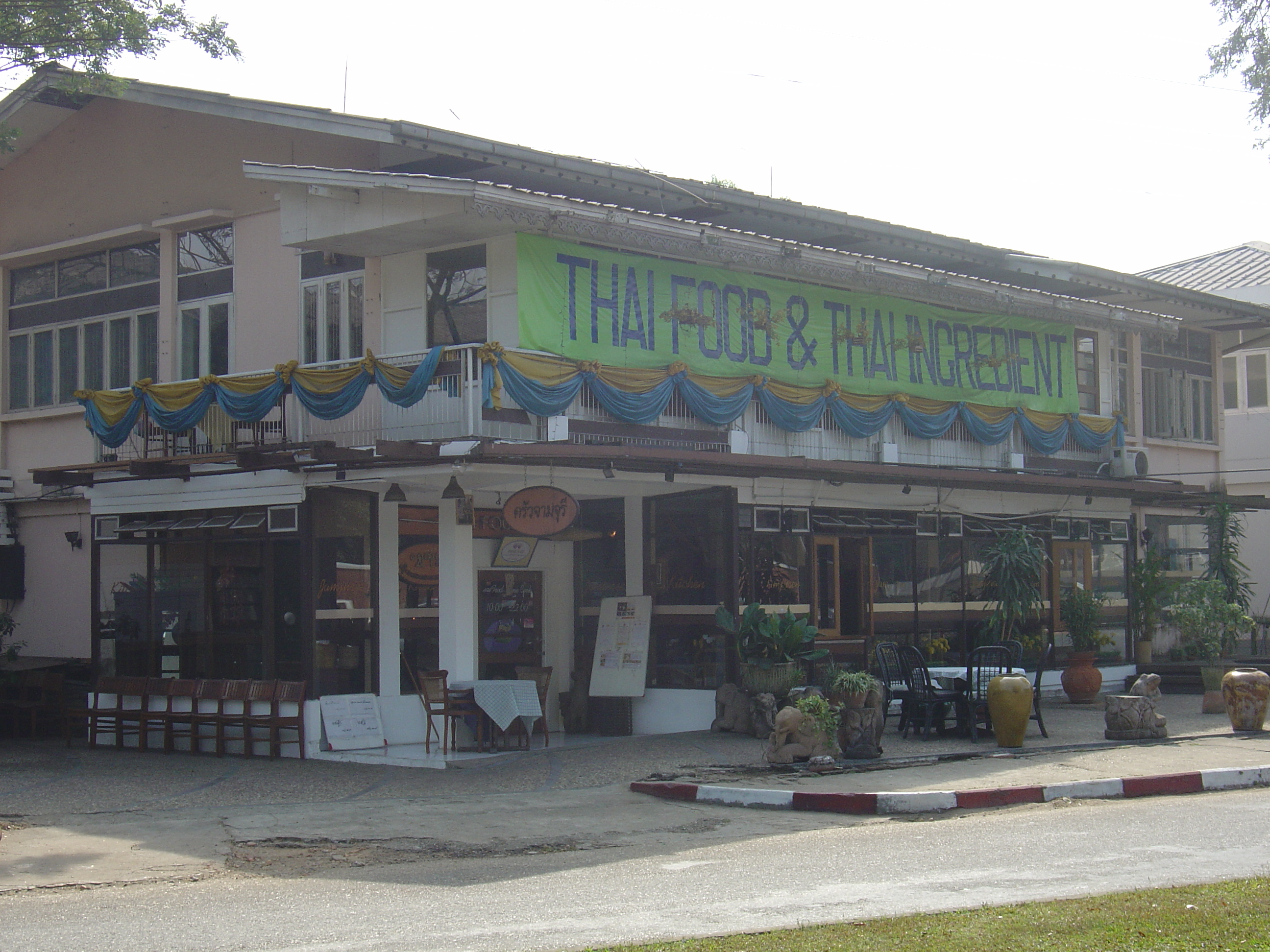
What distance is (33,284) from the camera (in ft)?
72.1

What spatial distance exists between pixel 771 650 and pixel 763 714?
766 mm

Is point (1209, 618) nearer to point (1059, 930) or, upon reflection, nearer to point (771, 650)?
point (771, 650)

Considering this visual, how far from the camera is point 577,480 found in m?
16.5

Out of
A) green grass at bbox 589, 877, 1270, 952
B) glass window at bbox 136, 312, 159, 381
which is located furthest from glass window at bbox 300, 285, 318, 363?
green grass at bbox 589, 877, 1270, 952

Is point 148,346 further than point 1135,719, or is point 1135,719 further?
point 148,346

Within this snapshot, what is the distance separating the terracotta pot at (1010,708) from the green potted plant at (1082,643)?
6119 millimetres

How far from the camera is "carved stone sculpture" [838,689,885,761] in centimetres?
1405

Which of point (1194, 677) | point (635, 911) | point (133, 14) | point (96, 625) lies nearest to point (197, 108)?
point (133, 14)

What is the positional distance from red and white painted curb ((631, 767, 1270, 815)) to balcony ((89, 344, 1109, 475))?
14.7 feet

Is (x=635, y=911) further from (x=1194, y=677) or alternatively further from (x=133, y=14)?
(x=1194, y=677)

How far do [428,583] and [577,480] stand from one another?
252 centimetres

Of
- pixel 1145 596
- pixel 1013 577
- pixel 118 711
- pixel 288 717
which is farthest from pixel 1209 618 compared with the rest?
pixel 118 711

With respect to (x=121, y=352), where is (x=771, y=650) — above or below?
below

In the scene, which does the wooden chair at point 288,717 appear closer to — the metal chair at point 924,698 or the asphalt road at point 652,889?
the asphalt road at point 652,889
